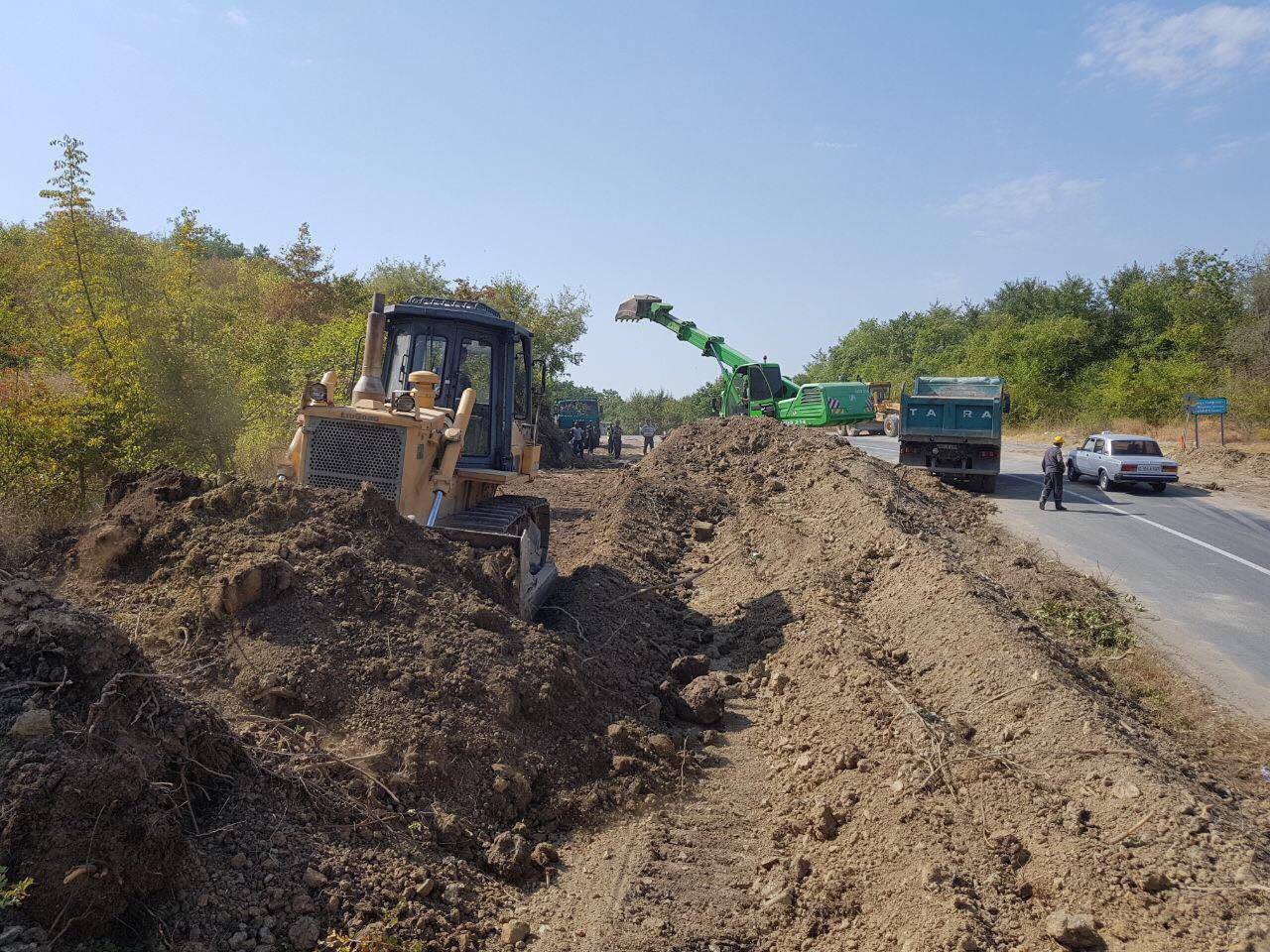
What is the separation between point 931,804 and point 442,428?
5070 mm

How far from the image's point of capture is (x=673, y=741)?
632cm

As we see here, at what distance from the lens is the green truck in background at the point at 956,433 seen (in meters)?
20.1

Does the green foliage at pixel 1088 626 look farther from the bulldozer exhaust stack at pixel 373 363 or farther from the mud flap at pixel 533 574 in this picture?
the bulldozer exhaust stack at pixel 373 363

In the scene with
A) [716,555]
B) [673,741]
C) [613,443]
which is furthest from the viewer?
[613,443]

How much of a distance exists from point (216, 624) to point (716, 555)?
788cm

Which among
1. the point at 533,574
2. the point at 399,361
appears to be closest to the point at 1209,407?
the point at 533,574

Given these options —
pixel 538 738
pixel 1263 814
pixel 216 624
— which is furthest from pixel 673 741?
Answer: pixel 1263 814

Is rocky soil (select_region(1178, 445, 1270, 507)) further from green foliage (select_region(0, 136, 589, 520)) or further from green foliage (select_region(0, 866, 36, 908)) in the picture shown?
green foliage (select_region(0, 866, 36, 908))

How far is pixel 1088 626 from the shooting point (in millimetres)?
9461

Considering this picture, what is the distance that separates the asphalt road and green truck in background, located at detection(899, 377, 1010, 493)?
0.93m

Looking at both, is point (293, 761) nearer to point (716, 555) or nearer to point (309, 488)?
point (309, 488)

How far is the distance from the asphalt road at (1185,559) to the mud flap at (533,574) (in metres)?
6.05

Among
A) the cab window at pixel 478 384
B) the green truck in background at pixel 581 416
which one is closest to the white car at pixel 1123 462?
the cab window at pixel 478 384

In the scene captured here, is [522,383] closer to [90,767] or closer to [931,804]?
[931,804]
